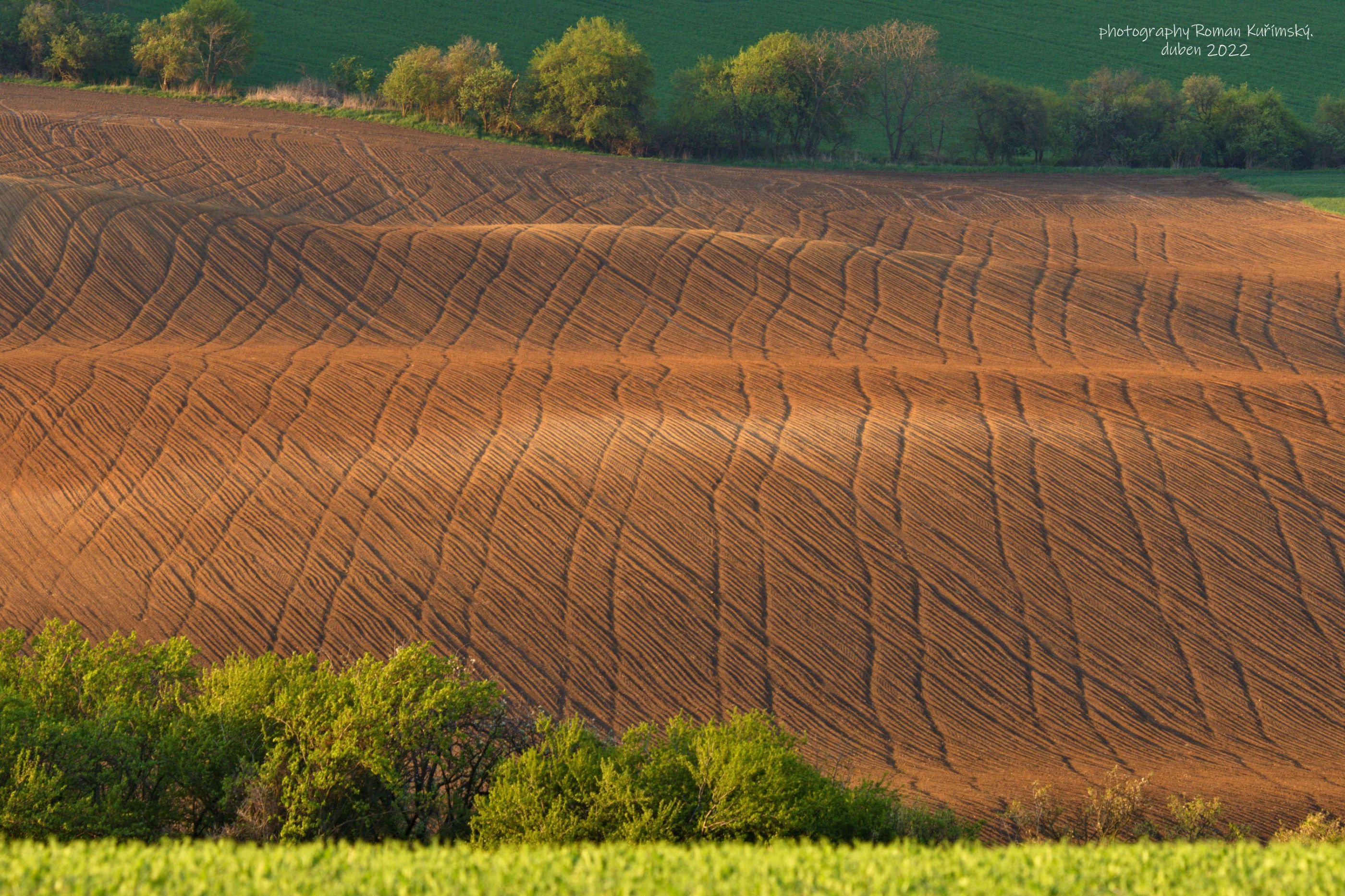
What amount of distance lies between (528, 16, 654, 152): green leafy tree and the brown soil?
18.3 meters

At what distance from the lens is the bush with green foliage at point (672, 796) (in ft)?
33.6

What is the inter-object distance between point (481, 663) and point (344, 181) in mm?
24556

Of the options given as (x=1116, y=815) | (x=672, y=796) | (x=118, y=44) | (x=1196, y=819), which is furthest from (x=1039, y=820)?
(x=118, y=44)

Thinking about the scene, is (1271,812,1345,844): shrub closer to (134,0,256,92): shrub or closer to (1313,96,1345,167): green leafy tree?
(134,0,256,92): shrub

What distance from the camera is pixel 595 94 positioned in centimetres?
5078

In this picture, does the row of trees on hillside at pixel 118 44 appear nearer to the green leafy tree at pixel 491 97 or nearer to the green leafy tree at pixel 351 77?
the green leafy tree at pixel 351 77

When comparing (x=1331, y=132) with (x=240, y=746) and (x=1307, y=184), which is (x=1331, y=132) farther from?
(x=240, y=746)

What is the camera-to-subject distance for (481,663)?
1673cm

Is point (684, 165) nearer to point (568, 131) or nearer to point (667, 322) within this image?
point (568, 131)

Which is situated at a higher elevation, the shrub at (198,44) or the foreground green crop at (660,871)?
the shrub at (198,44)

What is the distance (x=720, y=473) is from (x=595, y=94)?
34.3m

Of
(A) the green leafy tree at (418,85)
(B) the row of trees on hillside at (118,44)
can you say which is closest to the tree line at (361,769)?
(A) the green leafy tree at (418,85)

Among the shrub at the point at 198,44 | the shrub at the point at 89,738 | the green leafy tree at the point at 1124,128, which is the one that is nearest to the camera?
the shrub at the point at 89,738

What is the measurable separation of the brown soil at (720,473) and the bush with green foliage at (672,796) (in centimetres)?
425
